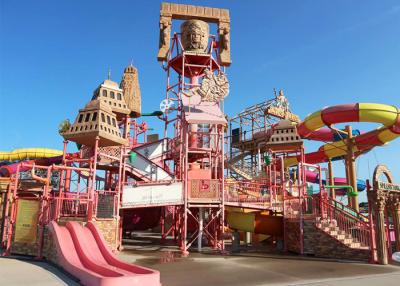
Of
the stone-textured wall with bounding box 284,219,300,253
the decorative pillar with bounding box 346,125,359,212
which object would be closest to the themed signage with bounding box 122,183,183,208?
the stone-textured wall with bounding box 284,219,300,253

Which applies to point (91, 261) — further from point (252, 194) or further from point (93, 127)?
point (252, 194)

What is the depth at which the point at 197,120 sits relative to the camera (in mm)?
17312

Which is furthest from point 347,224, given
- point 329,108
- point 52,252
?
point 52,252

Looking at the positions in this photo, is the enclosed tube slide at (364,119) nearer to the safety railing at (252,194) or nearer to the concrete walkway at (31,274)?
the safety railing at (252,194)

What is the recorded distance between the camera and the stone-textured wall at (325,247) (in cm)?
1404

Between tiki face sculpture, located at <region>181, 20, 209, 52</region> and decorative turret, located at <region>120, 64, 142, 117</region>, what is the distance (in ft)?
14.9

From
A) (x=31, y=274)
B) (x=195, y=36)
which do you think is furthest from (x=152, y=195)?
(x=195, y=36)

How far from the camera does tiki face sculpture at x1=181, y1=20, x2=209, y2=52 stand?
1012 inches

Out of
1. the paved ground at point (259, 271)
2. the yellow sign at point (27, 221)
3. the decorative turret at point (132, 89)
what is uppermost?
the decorative turret at point (132, 89)

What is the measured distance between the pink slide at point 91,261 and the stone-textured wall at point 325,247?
9.06 metres

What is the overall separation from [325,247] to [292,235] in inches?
79.5

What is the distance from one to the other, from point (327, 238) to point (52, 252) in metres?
11.1

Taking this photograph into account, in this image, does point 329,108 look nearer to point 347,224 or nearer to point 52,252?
point 347,224

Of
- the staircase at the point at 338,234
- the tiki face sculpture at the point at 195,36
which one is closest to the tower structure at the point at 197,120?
the tiki face sculpture at the point at 195,36
